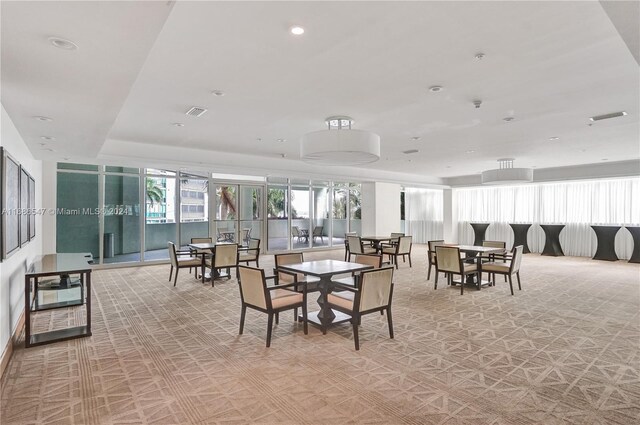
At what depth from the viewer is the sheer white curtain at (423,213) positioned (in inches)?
669

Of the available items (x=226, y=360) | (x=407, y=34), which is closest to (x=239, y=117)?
(x=407, y=34)

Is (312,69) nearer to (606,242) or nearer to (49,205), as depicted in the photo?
(49,205)

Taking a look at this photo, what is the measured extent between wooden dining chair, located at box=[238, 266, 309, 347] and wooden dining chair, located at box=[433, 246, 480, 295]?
11.6 feet

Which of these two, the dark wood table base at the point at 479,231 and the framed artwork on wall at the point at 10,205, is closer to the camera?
the framed artwork on wall at the point at 10,205

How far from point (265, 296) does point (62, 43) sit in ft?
9.50


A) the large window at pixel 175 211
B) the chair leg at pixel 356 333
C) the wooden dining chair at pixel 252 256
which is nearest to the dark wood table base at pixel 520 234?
the large window at pixel 175 211

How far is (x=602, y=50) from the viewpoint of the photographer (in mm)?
3611

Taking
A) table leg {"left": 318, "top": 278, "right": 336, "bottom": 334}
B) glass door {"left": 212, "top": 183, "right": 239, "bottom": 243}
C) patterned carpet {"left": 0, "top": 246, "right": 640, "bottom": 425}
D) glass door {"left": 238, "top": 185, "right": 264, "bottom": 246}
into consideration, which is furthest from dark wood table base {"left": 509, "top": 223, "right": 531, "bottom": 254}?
table leg {"left": 318, "top": 278, "right": 336, "bottom": 334}

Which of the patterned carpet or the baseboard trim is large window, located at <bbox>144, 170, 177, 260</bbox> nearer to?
the patterned carpet

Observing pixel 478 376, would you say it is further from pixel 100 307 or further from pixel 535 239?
pixel 535 239

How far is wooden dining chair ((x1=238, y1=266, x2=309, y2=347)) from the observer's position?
13.3ft

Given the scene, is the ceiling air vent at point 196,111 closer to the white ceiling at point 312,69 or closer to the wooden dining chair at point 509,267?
the white ceiling at point 312,69

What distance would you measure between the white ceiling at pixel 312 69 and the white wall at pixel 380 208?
20.9ft

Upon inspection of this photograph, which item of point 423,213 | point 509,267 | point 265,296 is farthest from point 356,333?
point 423,213
